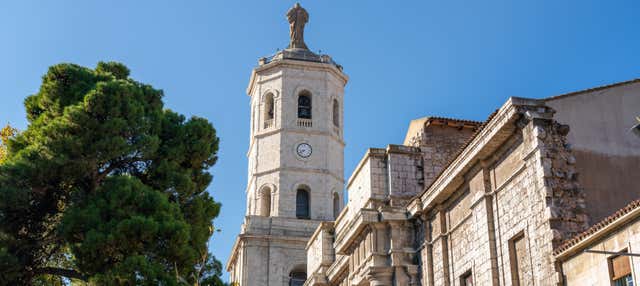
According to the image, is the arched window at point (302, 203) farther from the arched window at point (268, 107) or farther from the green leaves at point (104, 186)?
the green leaves at point (104, 186)

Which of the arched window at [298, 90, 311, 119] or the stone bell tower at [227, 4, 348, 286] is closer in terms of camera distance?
the stone bell tower at [227, 4, 348, 286]

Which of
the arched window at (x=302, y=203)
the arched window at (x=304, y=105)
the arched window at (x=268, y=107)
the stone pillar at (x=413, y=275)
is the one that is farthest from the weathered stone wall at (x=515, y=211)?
the arched window at (x=268, y=107)

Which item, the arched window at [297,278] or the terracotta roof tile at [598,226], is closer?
the terracotta roof tile at [598,226]

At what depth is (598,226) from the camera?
12.9m

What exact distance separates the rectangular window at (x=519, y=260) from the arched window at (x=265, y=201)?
2703 centimetres

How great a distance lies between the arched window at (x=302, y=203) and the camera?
42.2 metres

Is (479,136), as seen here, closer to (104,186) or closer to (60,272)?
(104,186)

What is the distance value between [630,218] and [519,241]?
382 centimetres

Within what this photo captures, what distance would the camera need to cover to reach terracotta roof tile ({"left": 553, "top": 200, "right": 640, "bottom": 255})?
12117mm

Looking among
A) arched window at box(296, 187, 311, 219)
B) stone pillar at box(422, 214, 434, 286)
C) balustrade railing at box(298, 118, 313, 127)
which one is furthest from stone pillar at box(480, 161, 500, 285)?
balustrade railing at box(298, 118, 313, 127)

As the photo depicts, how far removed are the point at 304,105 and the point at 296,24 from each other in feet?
17.1

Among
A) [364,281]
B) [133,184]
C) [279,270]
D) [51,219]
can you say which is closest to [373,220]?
[364,281]

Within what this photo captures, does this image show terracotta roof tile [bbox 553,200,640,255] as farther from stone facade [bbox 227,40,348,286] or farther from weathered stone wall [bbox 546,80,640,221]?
stone facade [bbox 227,40,348,286]

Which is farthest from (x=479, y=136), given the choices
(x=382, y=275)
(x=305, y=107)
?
(x=305, y=107)
